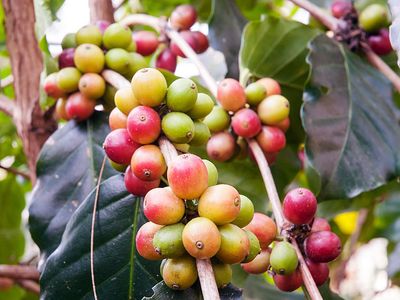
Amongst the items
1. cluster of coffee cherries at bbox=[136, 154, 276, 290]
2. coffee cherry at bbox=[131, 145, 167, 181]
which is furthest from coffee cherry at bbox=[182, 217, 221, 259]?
coffee cherry at bbox=[131, 145, 167, 181]

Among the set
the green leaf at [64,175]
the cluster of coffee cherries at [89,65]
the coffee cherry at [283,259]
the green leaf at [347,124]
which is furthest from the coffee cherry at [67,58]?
the coffee cherry at [283,259]

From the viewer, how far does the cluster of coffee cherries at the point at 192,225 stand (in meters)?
0.60

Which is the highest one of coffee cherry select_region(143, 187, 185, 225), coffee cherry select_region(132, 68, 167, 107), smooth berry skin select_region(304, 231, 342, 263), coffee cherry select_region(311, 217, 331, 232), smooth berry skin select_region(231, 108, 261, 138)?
coffee cherry select_region(132, 68, 167, 107)

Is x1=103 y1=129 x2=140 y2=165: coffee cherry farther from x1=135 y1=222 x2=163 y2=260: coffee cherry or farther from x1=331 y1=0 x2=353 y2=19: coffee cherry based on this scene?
x1=331 y1=0 x2=353 y2=19: coffee cherry

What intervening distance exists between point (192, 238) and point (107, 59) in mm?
545

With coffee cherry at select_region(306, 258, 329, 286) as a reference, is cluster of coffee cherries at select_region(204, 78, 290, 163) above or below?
above

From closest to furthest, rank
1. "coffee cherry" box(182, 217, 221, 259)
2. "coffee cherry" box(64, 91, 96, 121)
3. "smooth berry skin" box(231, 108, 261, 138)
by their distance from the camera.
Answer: "coffee cherry" box(182, 217, 221, 259), "smooth berry skin" box(231, 108, 261, 138), "coffee cherry" box(64, 91, 96, 121)

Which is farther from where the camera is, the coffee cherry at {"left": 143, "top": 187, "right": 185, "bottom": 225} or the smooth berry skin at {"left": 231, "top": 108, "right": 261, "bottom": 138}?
the smooth berry skin at {"left": 231, "top": 108, "right": 261, "bottom": 138}

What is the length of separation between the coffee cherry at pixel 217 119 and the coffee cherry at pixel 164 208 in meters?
0.38

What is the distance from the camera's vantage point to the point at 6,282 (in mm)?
1692

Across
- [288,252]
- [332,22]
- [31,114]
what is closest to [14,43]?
[31,114]

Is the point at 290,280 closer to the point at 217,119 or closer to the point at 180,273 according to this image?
the point at 180,273

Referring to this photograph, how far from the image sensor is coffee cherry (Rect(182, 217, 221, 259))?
59cm

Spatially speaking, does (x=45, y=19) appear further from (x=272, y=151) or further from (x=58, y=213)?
(x=272, y=151)
